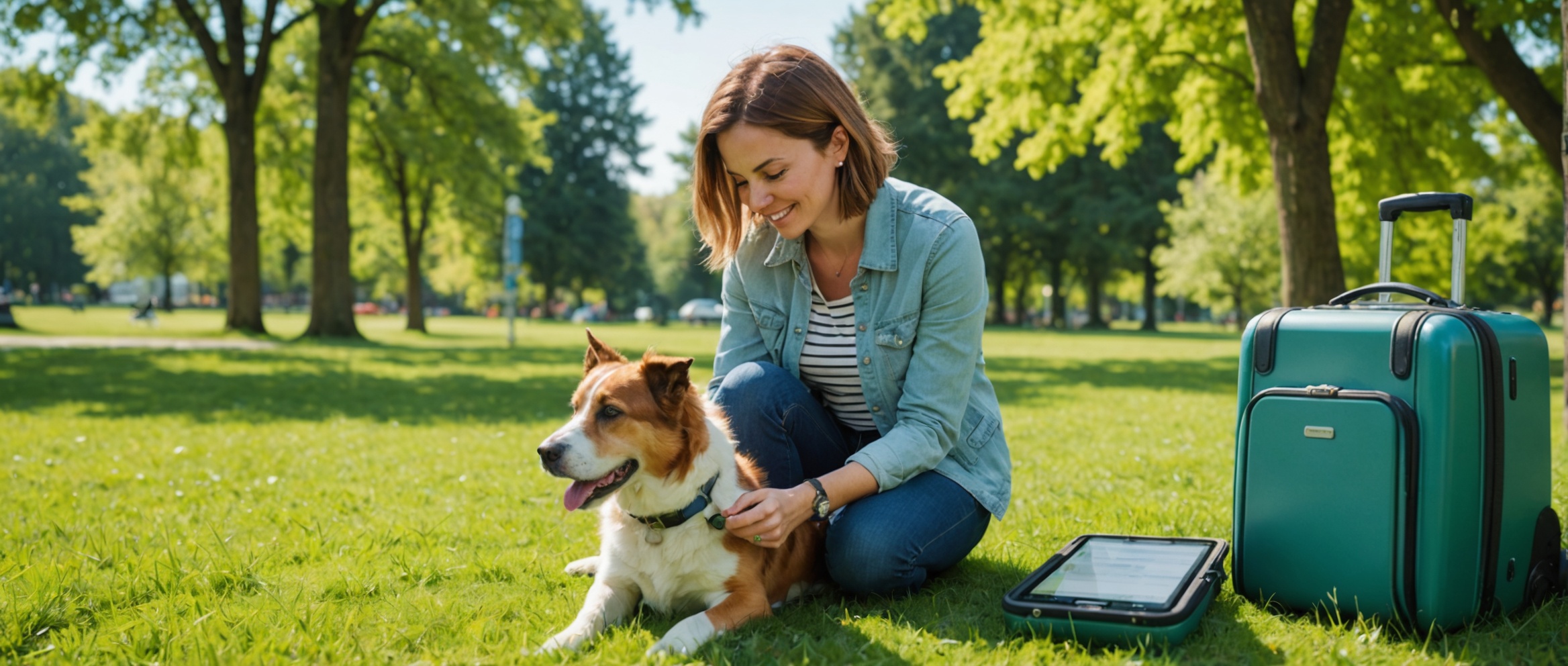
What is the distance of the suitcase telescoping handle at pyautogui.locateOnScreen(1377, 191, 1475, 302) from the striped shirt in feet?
5.58

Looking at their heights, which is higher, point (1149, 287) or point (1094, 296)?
point (1149, 287)

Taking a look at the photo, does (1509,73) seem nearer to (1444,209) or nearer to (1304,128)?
(1304,128)

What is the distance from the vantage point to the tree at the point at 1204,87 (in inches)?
492

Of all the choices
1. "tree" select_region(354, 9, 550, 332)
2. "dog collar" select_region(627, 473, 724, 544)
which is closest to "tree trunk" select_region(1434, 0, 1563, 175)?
"dog collar" select_region(627, 473, 724, 544)

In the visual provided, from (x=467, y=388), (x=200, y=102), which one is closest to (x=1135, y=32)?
(x=467, y=388)

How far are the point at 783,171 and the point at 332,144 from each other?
19.8 metres

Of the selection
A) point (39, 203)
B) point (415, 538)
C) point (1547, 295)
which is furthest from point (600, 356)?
point (39, 203)

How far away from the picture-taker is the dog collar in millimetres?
3021

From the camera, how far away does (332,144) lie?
20.4 m

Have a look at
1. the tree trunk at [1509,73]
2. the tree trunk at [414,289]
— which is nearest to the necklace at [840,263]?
the tree trunk at [1509,73]

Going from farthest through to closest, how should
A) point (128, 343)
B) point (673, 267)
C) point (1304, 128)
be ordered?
point (673, 267) → point (128, 343) → point (1304, 128)

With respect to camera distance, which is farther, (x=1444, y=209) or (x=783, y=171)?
(x=783, y=171)

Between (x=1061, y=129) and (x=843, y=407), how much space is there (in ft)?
38.2

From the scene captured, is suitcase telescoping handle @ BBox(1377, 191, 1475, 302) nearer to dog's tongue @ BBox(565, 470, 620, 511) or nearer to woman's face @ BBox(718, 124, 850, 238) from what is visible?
woman's face @ BBox(718, 124, 850, 238)
